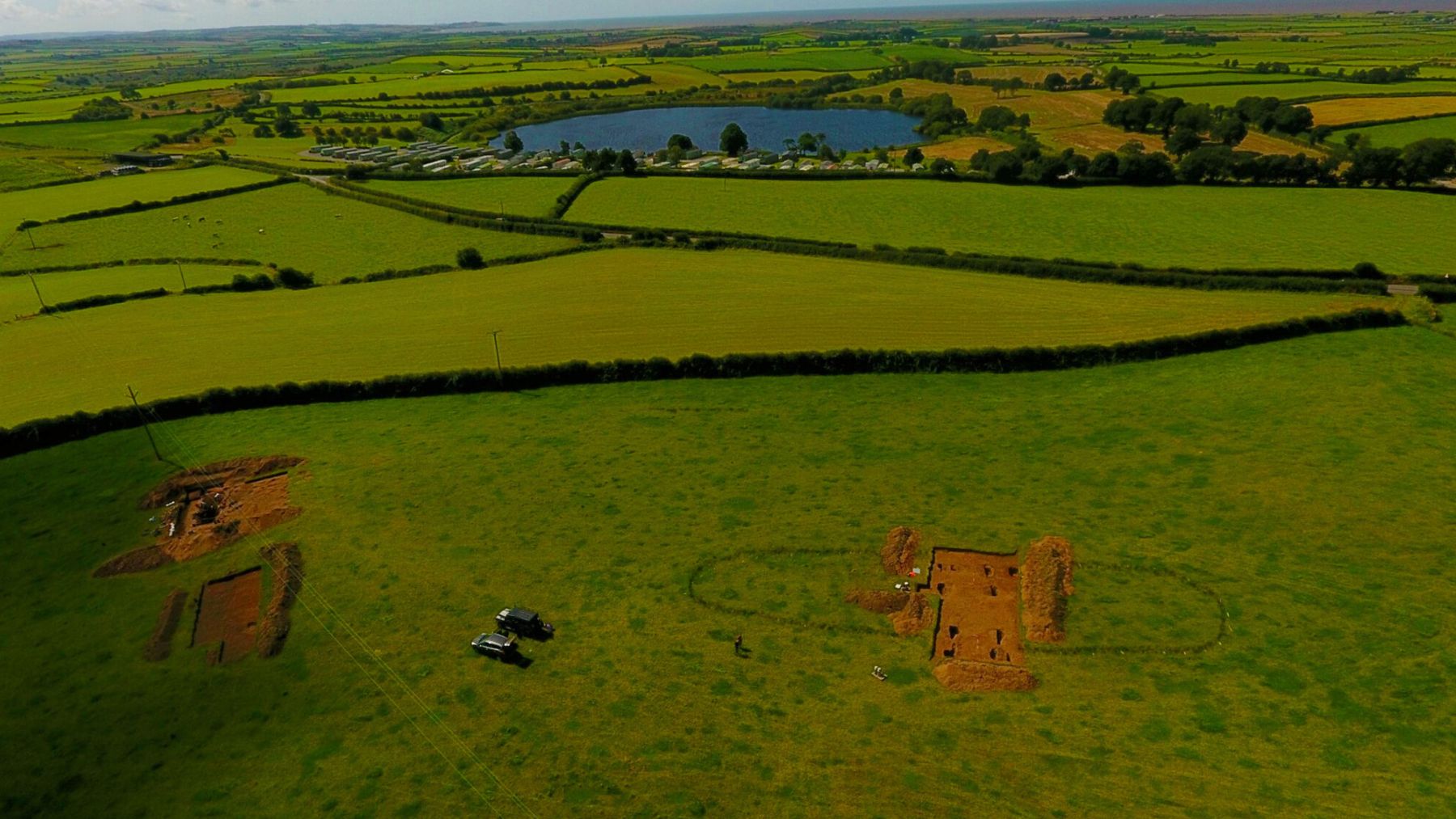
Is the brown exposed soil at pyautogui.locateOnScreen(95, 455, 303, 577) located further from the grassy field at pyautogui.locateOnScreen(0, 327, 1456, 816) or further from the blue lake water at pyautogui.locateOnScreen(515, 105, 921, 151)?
the blue lake water at pyautogui.locateOnScreen(515, 105, 921, 151)

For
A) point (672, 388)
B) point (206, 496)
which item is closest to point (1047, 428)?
point (672, 388)

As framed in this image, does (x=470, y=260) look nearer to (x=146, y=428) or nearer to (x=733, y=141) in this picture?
(x=146, y=428)

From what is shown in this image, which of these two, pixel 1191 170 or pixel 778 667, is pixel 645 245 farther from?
pixel 1191 170

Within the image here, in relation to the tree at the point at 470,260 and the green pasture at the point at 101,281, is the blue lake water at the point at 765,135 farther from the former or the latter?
the green pasture at the point at 101,281

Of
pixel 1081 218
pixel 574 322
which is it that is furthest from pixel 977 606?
pixel 1081 218

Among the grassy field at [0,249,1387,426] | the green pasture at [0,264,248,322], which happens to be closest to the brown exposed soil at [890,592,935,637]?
the grassy field at [0,249,1387,426]

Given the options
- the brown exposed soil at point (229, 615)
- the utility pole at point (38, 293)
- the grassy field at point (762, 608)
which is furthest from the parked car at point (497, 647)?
the utility pole at point (38, 293)
